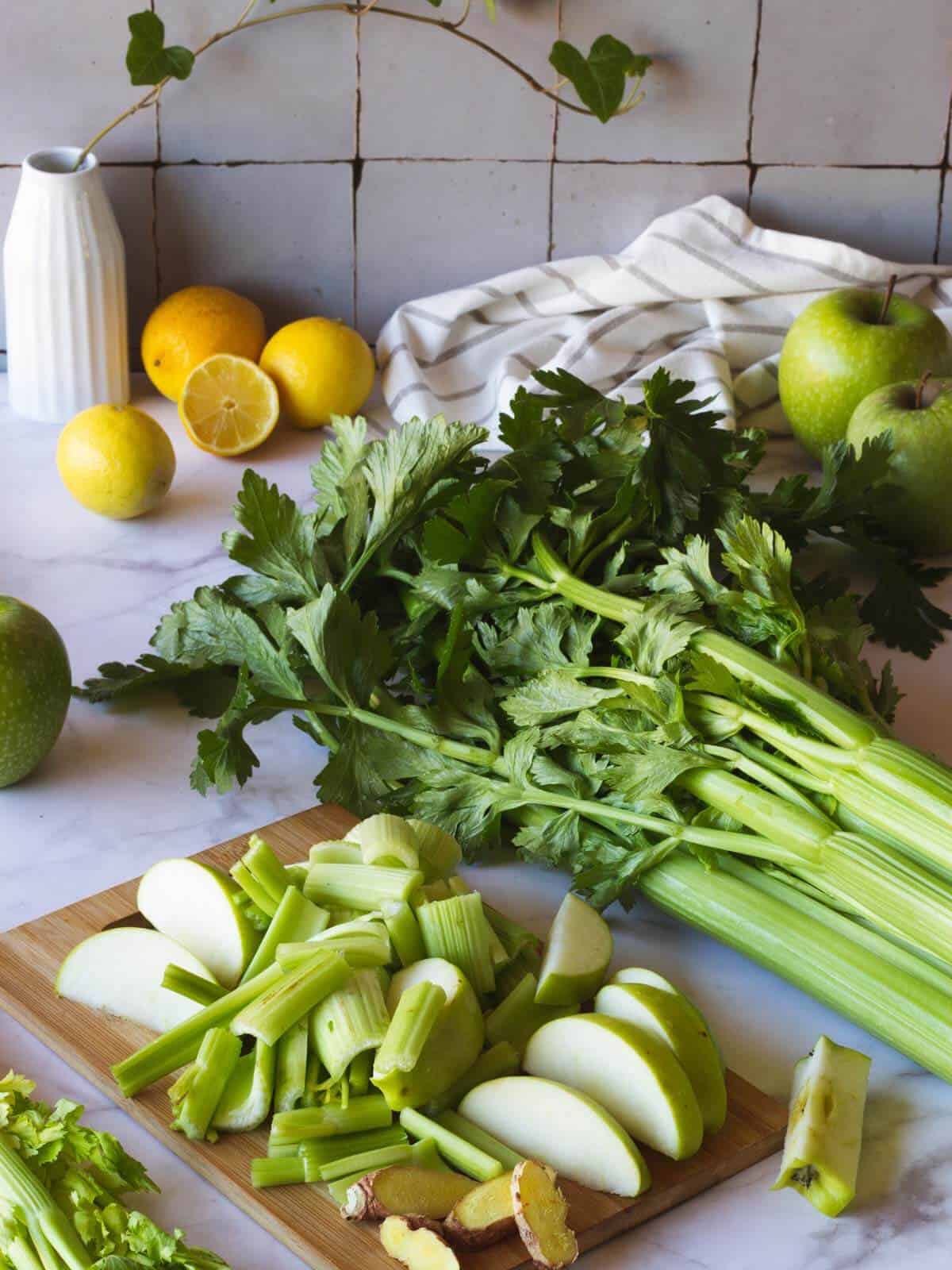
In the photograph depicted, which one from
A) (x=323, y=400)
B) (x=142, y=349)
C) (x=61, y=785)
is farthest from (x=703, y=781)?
(x=142, y=349)

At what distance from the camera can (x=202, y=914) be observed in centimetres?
99

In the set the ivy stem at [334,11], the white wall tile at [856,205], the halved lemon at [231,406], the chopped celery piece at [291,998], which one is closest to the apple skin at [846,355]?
the white wall tile at [856,205]

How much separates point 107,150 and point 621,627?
105 cm

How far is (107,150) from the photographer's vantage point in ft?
6.07

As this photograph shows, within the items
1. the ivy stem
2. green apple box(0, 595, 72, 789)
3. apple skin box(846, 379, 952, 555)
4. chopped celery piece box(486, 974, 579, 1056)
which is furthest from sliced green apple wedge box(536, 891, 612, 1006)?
the ivy stem

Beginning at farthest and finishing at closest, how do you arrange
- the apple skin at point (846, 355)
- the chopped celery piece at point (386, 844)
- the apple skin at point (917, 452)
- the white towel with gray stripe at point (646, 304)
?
the white towel with gray stripe at point (646, 304) < the apple skin at point (846, 355) < the apple skin at point (917, 452) < the chopped celery piece at point (386, 844)

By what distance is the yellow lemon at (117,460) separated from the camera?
157 cm

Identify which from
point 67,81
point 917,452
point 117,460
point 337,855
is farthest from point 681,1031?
point 67,81

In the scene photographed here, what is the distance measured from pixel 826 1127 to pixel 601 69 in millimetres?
1336

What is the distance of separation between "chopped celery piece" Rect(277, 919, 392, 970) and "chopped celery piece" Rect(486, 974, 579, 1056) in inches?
3.0

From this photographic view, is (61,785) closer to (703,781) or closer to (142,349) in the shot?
(703,781)

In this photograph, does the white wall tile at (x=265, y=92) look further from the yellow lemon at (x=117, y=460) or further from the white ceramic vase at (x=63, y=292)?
the yellow lemon at (x=117, y=460)

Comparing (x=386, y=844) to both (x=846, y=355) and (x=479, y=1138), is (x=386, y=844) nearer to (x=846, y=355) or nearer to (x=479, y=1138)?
(x=479, y=1138)

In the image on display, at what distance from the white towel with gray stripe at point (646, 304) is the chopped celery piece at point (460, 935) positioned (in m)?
1.00
